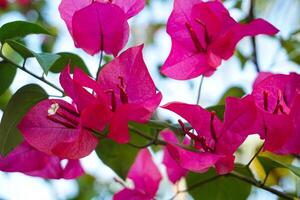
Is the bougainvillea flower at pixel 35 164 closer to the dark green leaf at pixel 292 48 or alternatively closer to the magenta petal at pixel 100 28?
the magenta petal at pixel 100 28

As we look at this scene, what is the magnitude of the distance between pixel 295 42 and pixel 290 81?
564 millimetres

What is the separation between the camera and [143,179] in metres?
0.87

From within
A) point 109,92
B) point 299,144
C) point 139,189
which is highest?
point 109,92

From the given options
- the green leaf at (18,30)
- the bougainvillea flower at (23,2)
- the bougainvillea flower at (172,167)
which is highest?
the green leaf at (18,30)

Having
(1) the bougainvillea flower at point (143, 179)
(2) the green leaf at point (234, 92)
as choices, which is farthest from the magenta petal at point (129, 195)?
(2) the green leaf at point (234, 92)

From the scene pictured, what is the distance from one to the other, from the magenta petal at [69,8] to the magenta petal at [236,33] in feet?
0.60

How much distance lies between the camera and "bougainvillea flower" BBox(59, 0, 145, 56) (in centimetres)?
64

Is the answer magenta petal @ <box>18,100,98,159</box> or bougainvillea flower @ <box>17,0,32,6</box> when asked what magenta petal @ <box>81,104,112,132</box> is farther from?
bougainvillea flower @ <box>17,0,32,6</box>

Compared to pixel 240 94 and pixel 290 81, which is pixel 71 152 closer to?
pixel 290 81

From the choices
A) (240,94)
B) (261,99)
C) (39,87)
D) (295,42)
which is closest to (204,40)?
(261,99)

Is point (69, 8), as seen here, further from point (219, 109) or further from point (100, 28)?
point (219, 109)

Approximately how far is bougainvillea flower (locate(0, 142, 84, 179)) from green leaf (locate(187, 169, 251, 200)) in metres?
0.19

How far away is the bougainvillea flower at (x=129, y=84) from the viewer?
58 cm

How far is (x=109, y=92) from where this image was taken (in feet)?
1.92
